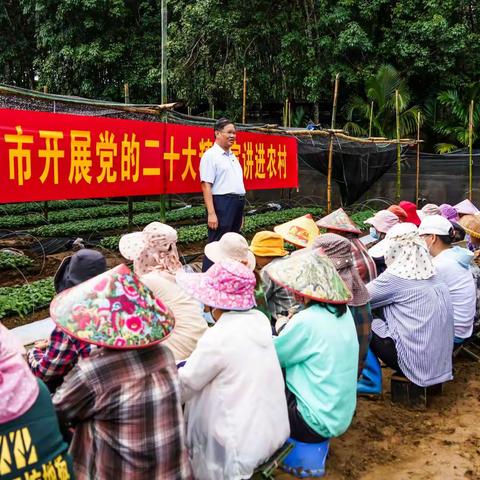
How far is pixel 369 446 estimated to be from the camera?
3480 mm

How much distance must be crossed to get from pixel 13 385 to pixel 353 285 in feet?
7.70

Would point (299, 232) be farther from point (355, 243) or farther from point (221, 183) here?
point (221, 183)

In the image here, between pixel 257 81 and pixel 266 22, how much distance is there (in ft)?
5.75

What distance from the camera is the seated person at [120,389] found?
204 cm

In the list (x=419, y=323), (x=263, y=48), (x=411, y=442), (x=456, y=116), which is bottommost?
(x=411, y=442)

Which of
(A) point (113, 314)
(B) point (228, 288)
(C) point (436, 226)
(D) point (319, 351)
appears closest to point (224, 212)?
(C) point (436, 226)

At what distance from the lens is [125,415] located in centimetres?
207

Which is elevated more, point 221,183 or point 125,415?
point 221,183

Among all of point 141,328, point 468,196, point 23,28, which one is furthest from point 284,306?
point 23,28

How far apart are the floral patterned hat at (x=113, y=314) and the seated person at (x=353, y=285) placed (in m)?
1.61

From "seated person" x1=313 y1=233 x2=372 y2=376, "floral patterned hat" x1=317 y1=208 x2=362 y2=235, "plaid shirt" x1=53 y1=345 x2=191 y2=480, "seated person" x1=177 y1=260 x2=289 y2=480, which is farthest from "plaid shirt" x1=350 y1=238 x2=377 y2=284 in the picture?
"plaid shirt" x1=53 y1=345 x2=191 y2=480

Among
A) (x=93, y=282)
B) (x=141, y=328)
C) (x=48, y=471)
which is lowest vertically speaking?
(x=48, y=471)

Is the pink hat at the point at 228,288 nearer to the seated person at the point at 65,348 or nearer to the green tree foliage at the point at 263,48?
the seated person at the point at 65,348

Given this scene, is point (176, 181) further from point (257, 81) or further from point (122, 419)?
point (257, 81)
